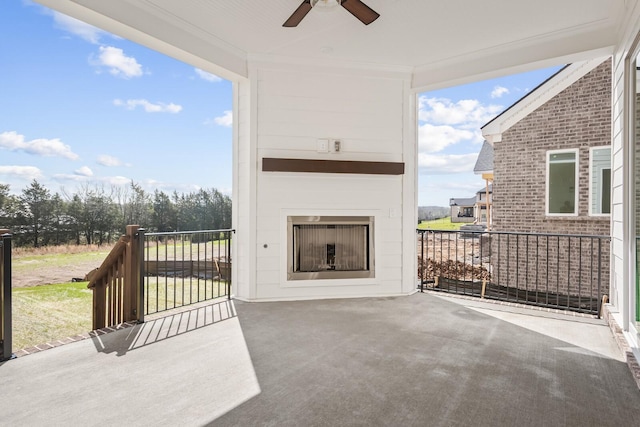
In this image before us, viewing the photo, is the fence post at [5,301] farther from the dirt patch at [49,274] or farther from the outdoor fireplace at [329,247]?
the dirt patch at [49,274]

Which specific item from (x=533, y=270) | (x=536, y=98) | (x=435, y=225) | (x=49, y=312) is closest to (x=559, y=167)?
(x=536, y=98)

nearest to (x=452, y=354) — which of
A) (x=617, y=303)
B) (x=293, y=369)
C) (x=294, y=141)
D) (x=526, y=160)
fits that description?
(x=293, y=369)

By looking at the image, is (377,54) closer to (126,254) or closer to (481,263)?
(126,254)

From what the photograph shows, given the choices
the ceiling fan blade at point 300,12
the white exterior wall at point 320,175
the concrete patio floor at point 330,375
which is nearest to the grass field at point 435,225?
the white exterior wall at point 320,175

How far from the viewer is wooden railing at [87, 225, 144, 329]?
130 inches

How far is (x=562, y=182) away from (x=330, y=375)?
5956mm

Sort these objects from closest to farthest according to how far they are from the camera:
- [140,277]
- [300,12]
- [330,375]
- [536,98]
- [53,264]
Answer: [330,375] < [300,12] < [140,277] < [53,264] < [536,98]

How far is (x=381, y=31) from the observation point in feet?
11.8

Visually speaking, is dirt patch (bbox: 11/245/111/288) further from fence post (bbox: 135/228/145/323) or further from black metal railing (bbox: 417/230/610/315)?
black metal railing (bbox: 417/230/610/315)

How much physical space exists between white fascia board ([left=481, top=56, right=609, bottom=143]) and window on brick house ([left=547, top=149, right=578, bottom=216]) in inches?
35.2

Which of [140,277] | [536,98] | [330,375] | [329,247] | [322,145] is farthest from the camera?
[536,98]

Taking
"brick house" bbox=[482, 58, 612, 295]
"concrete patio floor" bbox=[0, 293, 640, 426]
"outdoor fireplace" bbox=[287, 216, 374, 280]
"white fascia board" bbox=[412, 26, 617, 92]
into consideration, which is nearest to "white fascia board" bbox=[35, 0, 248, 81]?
"outdoor fireplace" bbox=[287, 216, 374, 280]

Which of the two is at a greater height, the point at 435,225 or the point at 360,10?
the point at 360,10

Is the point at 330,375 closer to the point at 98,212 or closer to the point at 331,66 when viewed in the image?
the point at 331,66
